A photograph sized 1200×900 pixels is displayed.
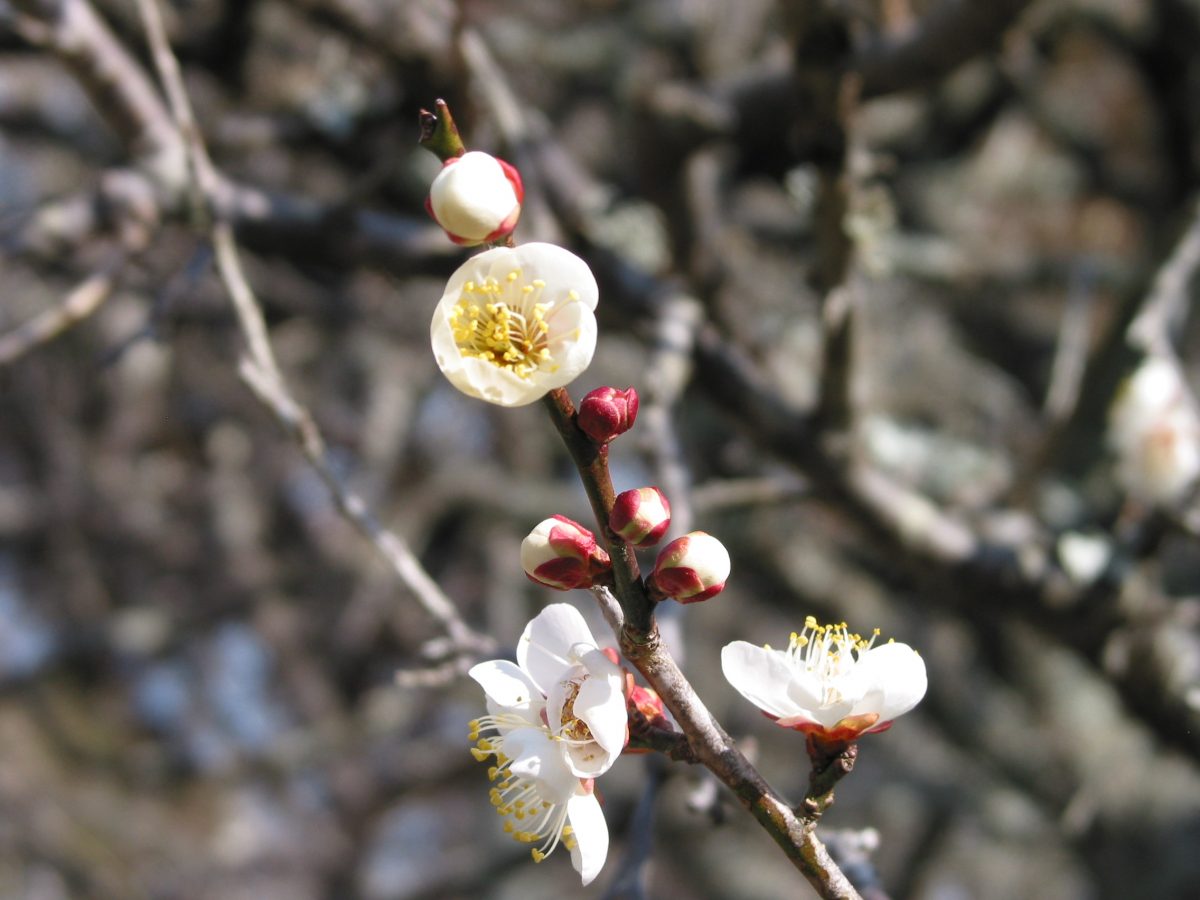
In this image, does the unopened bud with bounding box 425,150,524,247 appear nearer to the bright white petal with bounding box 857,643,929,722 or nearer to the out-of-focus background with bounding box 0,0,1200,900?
the bright white petal with bounding box 857,643,929,722

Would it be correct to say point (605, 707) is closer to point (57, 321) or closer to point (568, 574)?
point (568, 574)

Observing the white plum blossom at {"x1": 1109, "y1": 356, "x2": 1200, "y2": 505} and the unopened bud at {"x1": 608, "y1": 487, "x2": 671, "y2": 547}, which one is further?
the white plum blossom at {"x1": 1109, "y1": 356, "x2": 1200, "y2": 505}

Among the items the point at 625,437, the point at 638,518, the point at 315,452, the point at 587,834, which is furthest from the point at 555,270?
the point at 625,437

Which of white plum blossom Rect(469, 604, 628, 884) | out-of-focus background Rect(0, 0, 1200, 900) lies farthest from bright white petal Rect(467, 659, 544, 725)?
out-of-focus background Rect(0, 0, 1200, 900)

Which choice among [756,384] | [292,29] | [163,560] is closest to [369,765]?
→ [163,560]

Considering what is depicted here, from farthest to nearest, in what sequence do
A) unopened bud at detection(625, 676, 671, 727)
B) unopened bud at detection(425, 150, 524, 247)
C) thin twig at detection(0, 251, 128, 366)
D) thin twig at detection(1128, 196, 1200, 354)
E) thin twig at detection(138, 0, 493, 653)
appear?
thin twig at detection(1128, 196, 1200, 354) → thin twig at detection(0, 251, 128, 366) → thin twig at detection(138, 0, 493, 653) → unopened bud at detection(625, 676, 671, 727) → unopened bud at detection(425, 150, 524, 247)

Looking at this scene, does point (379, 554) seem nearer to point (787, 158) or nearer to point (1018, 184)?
point (787, 158)

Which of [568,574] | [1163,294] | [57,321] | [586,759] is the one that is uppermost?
[57,321]

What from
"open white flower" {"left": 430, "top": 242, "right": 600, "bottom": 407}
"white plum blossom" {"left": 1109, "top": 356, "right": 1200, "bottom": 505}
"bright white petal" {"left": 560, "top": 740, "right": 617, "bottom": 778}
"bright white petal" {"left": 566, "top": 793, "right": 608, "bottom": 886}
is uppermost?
"open white flower" {"left": 430, "top": 242, "right": 600, "bottom": 407}
